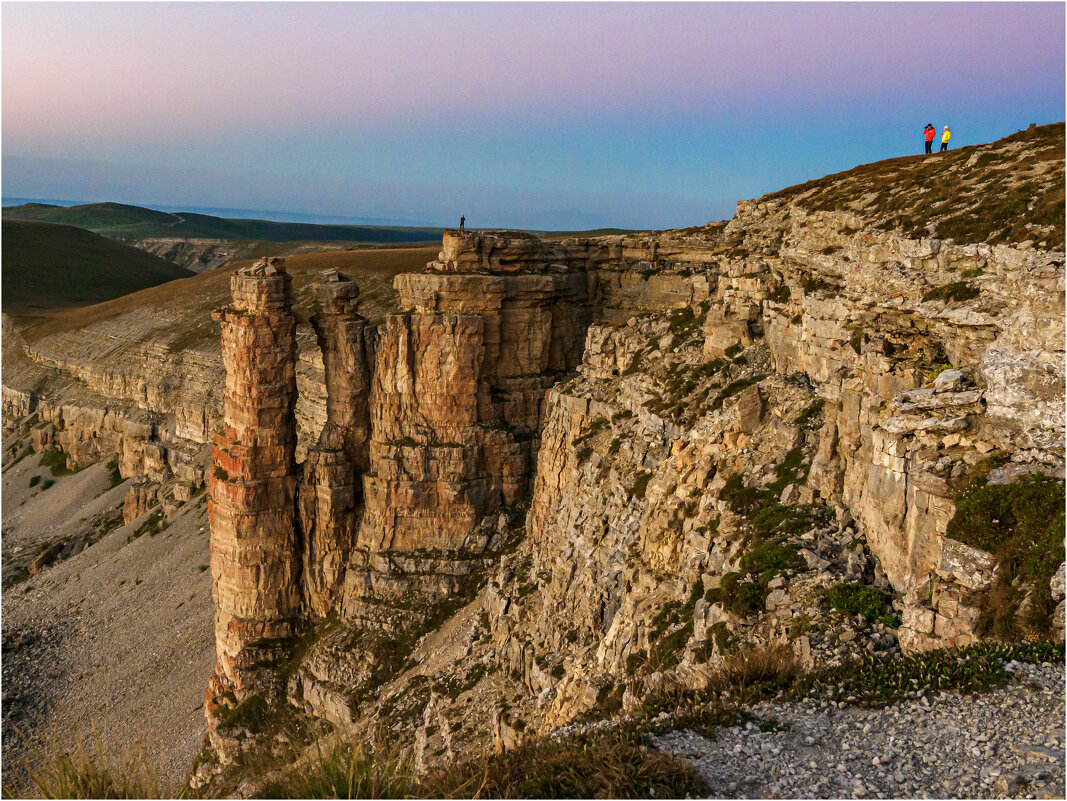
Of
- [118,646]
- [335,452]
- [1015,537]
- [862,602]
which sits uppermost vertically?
[1015,537]

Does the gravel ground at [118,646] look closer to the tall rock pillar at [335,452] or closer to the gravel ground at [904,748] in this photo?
the tall rock pillar at [335,452]

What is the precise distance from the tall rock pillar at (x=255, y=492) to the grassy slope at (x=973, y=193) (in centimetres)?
3265

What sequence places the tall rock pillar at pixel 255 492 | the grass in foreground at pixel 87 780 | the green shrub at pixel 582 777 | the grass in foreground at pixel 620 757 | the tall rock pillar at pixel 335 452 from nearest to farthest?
1. the green shrub at pixel 582 777
2. the grass in foreground at pixel 620 757
3. the grass in foreground at pixel 87 780
4. the tall rock pillar at pixel 255 492
5. the tall rock pillar at pixel 335 452

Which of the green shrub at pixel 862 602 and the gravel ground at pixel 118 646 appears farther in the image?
the gravel ground at pixel 118 646

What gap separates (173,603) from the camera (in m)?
70.5

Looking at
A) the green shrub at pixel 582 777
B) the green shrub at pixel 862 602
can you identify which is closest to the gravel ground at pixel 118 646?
the green shrub at pixel 582 777

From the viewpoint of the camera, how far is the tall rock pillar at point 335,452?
54969mm

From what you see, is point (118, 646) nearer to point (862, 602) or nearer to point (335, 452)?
point (335, 452)

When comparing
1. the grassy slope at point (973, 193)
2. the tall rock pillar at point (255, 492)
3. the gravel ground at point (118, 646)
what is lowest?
the gravel ground at point (118, 646)

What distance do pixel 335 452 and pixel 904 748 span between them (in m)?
44.4

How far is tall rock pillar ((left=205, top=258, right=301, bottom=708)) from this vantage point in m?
53.6

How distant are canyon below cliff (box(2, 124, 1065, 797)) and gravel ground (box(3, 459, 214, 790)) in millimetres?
296

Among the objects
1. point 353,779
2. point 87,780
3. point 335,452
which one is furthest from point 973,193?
point 335,452

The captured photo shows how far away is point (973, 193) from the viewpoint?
97.1 feet
